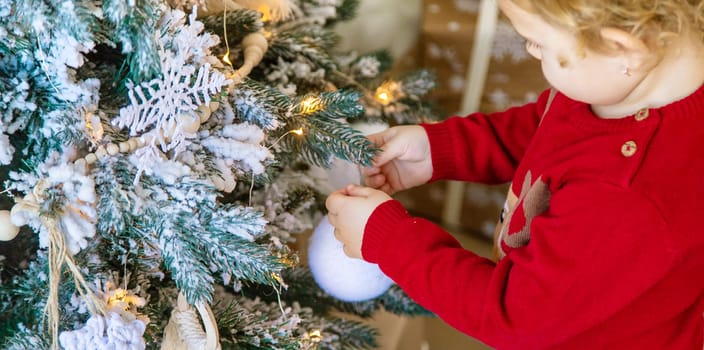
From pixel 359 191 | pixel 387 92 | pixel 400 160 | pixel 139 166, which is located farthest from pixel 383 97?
pixel 139 166

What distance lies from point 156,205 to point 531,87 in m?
1.02

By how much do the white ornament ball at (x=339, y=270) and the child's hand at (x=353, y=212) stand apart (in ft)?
0.07

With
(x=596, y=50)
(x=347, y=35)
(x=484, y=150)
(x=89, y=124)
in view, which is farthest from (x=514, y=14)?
(x=347, y=35)

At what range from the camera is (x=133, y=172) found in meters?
0.55

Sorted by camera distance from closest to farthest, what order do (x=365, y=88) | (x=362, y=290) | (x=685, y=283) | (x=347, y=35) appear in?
(x=685, y=283)
(x=362, y=290)
(x=365, y=88)
(x=347, y=35)

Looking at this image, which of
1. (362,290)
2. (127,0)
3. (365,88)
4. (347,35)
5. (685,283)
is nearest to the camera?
(127,0)

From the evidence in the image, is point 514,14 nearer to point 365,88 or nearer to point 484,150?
point 484,150

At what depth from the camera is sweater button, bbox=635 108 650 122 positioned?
593 mm

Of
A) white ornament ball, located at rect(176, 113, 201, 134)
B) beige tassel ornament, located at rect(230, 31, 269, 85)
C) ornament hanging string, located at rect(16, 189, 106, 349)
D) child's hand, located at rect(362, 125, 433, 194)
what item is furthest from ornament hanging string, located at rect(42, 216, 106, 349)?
child's hand, located at rect(362, 125, 433, 194)

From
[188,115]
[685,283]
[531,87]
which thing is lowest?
[531,87]

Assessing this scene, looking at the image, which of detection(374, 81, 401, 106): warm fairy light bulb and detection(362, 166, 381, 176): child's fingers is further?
detection(374, 81, 401, 106): warm fairy light bulb

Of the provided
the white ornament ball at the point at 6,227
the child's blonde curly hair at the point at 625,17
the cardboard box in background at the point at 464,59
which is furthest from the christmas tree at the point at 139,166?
the cardboard box in background at the point at 464,59

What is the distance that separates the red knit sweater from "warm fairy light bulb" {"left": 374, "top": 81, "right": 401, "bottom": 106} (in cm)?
26

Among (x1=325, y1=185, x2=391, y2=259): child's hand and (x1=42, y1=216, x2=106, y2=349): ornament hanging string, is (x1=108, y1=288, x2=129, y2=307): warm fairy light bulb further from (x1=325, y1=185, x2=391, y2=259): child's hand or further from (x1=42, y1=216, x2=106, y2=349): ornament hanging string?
(x1=325, y1=185, x2=391, y2=259): child's hand
